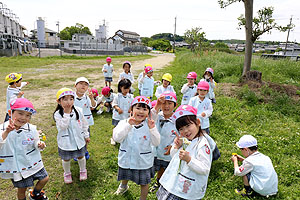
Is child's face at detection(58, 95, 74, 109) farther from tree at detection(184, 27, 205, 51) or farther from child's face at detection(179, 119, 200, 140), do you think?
tree at detection(184, 27, 205, 51)

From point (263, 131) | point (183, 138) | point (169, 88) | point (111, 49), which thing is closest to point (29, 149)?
point (183, 138)

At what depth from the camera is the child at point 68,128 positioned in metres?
3.22

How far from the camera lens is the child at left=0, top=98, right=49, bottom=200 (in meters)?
2.57

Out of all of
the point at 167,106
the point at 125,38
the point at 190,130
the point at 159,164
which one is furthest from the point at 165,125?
the point at 125,38

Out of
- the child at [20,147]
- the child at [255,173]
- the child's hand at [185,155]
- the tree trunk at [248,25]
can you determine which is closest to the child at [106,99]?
the child at [20,147]

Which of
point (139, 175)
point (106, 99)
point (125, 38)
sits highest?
point (125, 38)

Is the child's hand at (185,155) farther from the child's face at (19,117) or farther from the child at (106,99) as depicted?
the child at (106,99)

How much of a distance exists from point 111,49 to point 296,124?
124 ft

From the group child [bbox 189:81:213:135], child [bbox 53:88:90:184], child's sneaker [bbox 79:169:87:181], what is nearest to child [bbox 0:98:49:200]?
child [bbox 53:88:90:184]

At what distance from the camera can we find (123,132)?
8.98ft

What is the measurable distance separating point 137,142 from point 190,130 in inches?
38.5

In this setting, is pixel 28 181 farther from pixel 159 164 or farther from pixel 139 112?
pixel 159 164

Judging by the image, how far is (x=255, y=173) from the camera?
10.8ft

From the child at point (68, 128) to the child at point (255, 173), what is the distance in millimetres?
2823
